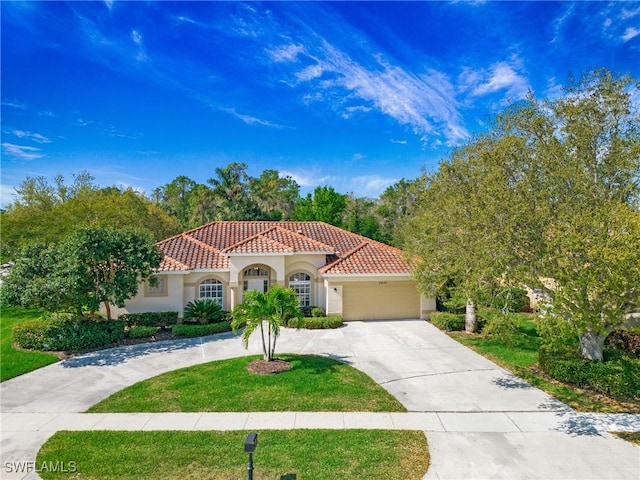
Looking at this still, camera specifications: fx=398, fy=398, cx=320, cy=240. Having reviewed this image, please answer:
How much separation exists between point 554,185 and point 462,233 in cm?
327

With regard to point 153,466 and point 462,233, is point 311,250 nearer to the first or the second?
point 462,233

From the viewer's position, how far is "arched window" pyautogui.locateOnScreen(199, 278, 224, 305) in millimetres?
21891

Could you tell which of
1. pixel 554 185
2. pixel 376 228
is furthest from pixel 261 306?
pixel 376 228

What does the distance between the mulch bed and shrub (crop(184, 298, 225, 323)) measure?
631cm

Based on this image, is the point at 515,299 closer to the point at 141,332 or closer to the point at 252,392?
the point at 252,392

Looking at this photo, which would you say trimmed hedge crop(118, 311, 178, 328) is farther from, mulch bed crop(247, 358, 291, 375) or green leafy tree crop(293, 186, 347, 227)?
green leafy tree crop(293, 186, 347, 227)

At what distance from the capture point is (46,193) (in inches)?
1206

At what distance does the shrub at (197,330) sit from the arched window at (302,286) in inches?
204

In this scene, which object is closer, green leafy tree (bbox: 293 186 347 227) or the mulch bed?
the mulch bed

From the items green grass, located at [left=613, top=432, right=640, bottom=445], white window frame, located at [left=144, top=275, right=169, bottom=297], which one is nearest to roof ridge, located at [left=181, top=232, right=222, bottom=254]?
white window frame, located at [left=144, top=275, right=169, bottom=297]

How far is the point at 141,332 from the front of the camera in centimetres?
1769

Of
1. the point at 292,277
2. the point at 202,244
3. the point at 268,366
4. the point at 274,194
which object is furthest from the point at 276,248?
the point at 274,194

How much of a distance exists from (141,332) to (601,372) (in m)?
17.3

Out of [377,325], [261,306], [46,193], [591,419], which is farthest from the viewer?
[46,193]
